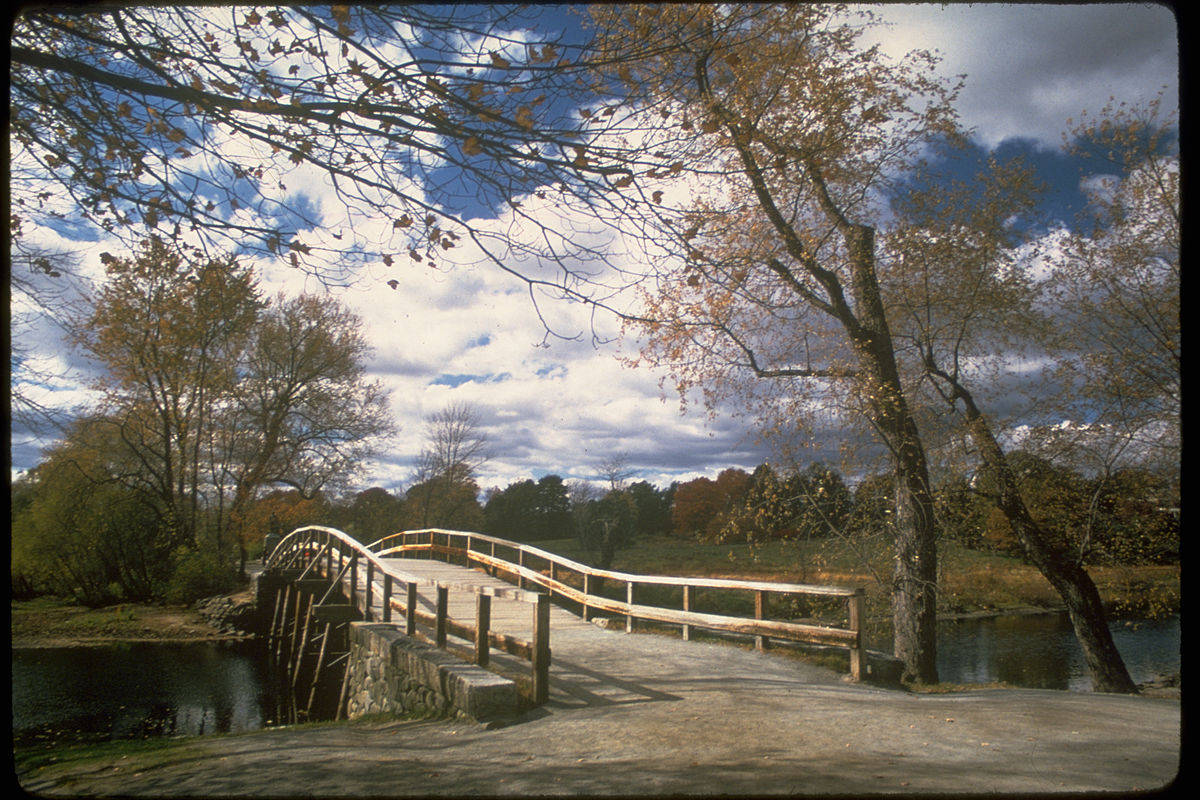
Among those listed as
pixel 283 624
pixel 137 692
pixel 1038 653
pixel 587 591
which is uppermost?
pixel 587 591

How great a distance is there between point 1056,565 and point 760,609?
5.68 meters

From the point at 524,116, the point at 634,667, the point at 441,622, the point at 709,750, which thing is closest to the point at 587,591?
the point at 441,622

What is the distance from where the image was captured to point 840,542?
31.8 feet

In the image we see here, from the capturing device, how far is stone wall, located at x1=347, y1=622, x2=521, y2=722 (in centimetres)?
532

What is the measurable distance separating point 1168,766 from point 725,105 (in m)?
6.55

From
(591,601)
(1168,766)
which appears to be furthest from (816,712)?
(591,601)

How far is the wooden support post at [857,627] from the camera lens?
633cm

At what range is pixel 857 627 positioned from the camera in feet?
20.8

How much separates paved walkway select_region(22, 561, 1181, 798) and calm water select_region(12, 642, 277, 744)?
6.50 m

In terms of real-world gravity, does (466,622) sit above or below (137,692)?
above

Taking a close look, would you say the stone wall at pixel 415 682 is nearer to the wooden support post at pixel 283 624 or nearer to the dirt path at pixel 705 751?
the dirt path at pixel 705 751

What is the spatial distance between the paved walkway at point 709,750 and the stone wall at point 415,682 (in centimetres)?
22

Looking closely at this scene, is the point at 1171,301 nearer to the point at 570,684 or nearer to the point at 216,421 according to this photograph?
the point at 570,684

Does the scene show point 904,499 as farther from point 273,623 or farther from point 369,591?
point 273,623
